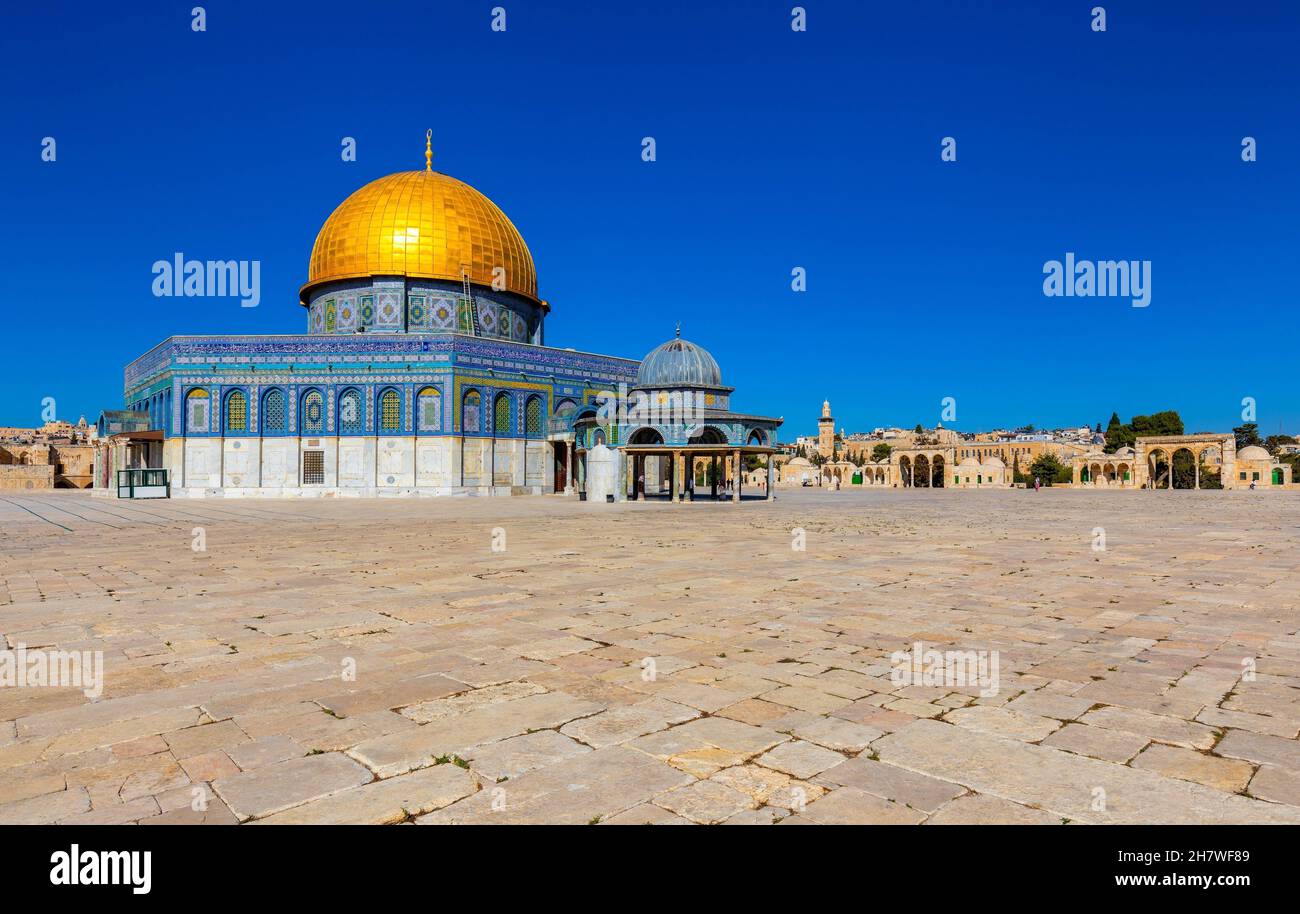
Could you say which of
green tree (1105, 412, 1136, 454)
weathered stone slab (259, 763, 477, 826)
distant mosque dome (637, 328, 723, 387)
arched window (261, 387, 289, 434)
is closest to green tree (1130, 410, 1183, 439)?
green tree (1105, 412, 1136, 454)

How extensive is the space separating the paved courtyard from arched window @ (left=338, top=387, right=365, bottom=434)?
2766 cm

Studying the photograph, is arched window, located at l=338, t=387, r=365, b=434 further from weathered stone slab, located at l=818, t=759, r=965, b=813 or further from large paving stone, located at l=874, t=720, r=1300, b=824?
weathered stone slab, located at l=818, t=759, r=965, b=813

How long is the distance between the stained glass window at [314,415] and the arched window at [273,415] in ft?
3.22

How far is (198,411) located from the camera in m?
37.0

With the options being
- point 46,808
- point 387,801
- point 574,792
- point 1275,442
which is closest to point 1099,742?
point 574,792

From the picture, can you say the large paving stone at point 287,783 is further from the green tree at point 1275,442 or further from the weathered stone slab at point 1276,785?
the green tree at point 1275,442

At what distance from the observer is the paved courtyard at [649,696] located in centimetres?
314

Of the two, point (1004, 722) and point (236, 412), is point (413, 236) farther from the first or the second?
point (1004, 722)

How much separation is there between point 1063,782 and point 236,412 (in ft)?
133

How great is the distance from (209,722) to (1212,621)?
7716 millimetres
